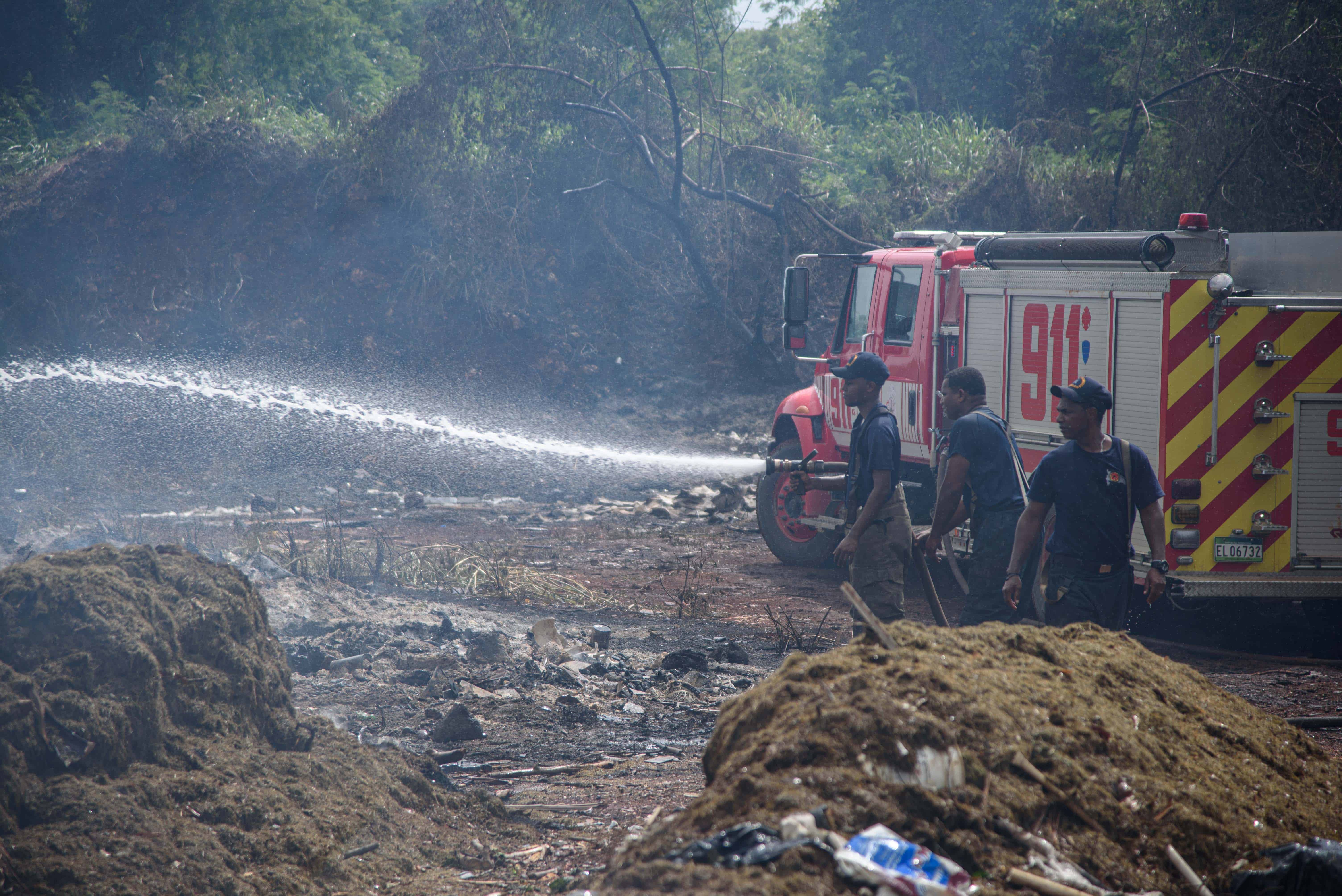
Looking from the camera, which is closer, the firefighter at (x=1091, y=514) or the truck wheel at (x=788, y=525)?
the firefighter at (x=1091, y=514)

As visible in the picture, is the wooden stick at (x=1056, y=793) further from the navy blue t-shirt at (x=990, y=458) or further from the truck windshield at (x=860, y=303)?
the truck windshield at (x=860, y=303)

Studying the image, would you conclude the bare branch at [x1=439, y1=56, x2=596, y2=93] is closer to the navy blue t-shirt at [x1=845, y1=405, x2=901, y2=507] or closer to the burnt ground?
the burnt ground

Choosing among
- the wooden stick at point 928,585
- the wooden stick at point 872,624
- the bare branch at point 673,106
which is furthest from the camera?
the bare branch at point 673,106

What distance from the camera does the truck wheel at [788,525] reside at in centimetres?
984

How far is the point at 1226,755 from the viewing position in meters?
3.42

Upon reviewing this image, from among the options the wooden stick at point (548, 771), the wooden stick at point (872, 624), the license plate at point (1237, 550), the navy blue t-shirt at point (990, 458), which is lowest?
the wooden stick at point (548, 771)

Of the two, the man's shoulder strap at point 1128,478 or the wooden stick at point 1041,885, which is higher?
the man's shoulder strap at point 1128,478

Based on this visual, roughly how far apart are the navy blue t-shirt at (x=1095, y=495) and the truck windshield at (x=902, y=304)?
3.65 m

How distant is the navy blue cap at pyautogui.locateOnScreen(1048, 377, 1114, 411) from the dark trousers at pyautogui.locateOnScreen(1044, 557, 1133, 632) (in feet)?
2.49

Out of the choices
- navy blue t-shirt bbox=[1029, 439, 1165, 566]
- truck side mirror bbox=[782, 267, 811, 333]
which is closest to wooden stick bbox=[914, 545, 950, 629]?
navy blue t-shirt bbox=[1029, 439, 1165, 566]

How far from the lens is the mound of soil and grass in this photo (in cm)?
347

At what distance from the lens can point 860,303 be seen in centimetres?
930

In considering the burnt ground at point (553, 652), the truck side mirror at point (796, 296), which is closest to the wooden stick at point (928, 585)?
the burnt ground at point (553, 652)

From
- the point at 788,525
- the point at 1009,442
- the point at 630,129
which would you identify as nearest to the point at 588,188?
the point at 630,129
